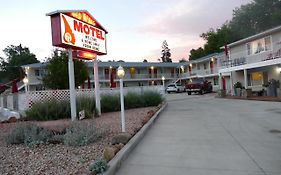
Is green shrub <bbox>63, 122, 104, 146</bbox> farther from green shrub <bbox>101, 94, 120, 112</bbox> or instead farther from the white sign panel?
green shrub <bbox>101, 94, 120, 112</bbox>

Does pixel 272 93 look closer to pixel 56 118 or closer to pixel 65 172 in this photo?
pixel 56 118

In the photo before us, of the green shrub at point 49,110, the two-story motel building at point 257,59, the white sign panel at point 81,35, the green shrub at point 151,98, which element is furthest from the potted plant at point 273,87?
the green shrub at point 49,110

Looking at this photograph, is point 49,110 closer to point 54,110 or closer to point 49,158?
point 54,110

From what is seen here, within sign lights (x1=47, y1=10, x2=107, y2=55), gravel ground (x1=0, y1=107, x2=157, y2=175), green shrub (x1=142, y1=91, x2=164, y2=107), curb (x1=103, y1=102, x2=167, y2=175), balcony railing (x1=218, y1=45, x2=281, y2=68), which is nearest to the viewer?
curb (x1=103, y1=102, x2=167, y2=175)

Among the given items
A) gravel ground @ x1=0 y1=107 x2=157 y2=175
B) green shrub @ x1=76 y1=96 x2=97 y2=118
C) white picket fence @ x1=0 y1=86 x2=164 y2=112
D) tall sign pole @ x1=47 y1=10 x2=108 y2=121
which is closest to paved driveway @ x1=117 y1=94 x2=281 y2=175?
gravel ground @ x1=0 y1=107 x2=157 y2=175

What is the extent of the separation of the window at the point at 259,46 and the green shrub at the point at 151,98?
469 inches

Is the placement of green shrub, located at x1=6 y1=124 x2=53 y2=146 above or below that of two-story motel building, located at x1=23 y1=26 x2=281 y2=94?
below

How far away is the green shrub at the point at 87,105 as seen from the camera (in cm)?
1418

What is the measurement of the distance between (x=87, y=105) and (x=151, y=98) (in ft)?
22.5

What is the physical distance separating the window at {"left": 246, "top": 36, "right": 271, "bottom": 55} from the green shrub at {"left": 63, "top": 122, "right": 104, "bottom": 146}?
22261mm

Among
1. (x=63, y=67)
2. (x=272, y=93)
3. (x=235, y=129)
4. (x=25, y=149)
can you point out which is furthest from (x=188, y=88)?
(x=25, y=149)

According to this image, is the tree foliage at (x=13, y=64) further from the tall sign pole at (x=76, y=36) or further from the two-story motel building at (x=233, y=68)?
the tall sign pole at (x=76, y=36)

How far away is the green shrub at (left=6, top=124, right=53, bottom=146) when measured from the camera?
807 cm

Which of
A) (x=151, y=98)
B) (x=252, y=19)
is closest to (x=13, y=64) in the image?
(x=252, y=19)
